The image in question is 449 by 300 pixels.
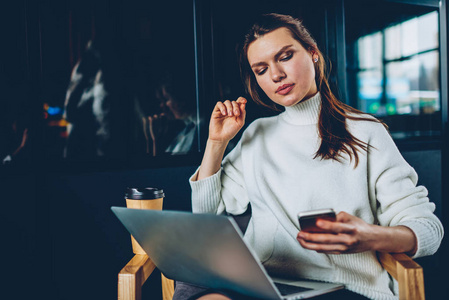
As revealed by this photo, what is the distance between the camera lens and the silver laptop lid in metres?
0.78

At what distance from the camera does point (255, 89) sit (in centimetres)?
153

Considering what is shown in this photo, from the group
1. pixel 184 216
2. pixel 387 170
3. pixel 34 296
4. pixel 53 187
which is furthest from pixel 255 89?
pixel 34 296

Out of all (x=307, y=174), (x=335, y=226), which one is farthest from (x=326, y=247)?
(x=307, y=174)

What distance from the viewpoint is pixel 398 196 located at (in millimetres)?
1160

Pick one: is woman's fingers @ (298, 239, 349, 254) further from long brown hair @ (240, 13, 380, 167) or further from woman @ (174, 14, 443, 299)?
long brown hair @ (240, 13, 380, 167)

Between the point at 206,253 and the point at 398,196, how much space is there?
0.66 m

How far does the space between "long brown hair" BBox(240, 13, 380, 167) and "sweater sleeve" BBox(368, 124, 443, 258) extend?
2.2 inches

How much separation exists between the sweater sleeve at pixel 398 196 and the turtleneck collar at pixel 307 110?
215mm

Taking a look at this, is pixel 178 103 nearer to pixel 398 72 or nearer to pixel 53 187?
pixel 53 187

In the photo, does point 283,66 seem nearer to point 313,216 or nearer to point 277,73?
point 277,73

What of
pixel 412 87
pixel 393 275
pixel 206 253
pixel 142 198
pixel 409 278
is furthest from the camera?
pixel 412 87

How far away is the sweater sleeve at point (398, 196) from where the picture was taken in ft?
3.55

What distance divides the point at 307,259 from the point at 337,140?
16.0 inches

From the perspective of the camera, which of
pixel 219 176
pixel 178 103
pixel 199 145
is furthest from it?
pixel 178 103
